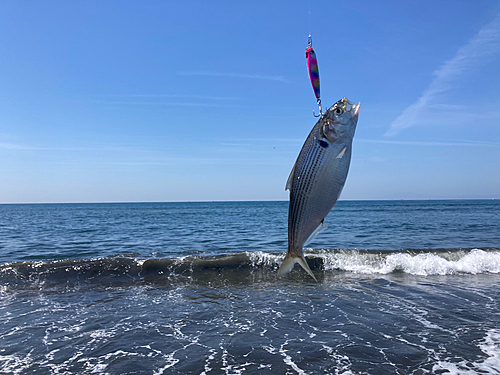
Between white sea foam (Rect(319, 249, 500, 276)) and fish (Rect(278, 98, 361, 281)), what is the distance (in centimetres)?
1287

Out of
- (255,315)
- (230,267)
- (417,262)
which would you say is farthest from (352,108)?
(417,262)

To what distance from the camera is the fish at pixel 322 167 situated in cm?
260

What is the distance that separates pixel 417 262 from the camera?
14945mm

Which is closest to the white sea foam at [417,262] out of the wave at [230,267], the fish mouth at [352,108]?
the wave at [230,267]

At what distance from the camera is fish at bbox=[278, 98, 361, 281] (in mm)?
2600

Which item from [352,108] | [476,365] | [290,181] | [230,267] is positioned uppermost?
[352,108]

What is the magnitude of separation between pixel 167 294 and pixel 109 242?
582 inches

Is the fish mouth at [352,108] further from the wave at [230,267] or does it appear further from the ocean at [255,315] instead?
the wave at [230,267]

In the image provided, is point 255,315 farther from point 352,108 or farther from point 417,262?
point 417,262

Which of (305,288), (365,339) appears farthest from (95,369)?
(305,288)

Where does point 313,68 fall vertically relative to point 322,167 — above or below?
above

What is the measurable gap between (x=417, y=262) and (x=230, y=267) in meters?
8.68

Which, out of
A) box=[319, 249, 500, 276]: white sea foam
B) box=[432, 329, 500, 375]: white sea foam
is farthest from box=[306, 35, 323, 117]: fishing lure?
box=[319, 249, 500, 276]: white sea foam

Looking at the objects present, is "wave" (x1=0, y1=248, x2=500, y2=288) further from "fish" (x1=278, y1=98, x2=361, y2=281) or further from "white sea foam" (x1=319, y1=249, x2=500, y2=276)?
"fish" (x1=278, y1=98, x2=361, y2=281)
